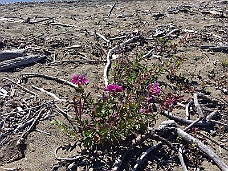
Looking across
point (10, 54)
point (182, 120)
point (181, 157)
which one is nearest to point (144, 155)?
point (181, 157)

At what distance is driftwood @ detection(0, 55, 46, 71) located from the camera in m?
6.57

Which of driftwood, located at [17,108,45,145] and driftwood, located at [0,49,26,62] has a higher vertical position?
driftwood, located at [0,49,26,62]

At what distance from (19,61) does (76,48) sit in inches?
59.9

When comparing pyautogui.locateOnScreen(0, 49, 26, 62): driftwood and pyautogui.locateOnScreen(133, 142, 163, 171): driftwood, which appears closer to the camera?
pyautogui.locateOnScreen(133, 142, 163, 171): driftwood

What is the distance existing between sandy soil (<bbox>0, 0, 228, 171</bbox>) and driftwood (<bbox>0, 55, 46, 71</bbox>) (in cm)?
14

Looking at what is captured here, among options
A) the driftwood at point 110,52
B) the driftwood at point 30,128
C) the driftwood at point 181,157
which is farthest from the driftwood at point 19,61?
the driftwood at point 181,157

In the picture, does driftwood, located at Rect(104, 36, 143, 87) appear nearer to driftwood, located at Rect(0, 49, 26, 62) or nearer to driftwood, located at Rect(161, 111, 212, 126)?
driftwood, located at Rect(161, 111, 212, 126)

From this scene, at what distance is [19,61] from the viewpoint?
6.80 metres

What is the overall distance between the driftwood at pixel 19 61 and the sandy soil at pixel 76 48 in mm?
135

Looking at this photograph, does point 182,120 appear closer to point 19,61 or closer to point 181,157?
point 181,157

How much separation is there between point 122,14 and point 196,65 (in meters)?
5.26

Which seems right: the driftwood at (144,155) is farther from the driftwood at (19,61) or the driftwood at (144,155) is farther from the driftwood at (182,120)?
the driftwood at (19,61)

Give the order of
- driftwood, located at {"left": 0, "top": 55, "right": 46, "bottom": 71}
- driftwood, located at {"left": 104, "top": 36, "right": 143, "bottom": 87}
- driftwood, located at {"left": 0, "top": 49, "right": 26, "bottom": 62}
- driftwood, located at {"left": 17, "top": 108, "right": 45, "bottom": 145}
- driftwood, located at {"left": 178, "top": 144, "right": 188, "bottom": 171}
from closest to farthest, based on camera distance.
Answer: driftwood, located at {"left": 178, "top": 144, "right": 188, "bottom": 171} < driftwood, located at {"left": 17, "top": 108, "right": 45, "bottom": 145} < driftwood, located at {"left": 104, "top": 36, "right": 143, "bottom": 87} < driftwood, located at {"left": 0, "top": 55, "right": 46, "bottom": 71} < driftwood, located at {"left": 0, "top": 49, "right": 26, "bottom": 62}

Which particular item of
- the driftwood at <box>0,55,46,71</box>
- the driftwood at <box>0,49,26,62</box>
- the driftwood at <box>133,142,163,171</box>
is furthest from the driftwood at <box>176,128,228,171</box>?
the driftwood at <box>0,49,26,62</box>
